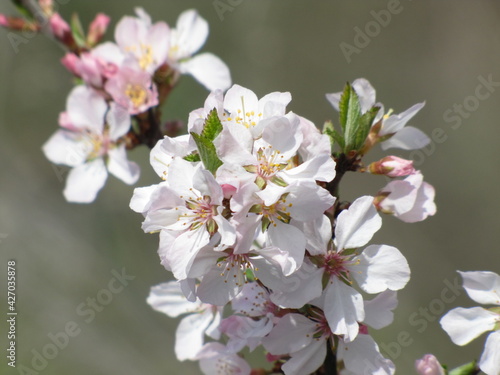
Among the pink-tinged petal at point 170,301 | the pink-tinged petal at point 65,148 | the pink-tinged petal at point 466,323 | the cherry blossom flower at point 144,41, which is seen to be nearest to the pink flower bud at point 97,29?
the cherry blossom flower at point 144,41

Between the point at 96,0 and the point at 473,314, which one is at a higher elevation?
the point at 473,314

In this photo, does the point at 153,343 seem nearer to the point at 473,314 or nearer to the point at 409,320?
the point at 409,320

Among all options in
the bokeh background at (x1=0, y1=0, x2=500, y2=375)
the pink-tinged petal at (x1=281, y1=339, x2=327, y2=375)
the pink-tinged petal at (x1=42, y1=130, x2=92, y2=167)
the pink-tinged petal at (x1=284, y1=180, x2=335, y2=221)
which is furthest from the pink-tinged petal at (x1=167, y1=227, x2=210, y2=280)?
the bokeh background at (x1=0, y1=0, x2=500, y2=375)

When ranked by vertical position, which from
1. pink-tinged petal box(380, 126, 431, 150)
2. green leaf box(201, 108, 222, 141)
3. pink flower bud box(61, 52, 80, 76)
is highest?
pink-tinged petal box(380, 126, 431, 150)

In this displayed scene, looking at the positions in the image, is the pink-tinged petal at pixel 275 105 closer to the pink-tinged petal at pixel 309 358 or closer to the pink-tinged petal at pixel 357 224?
the pink-tinged petal at pixel 357 224

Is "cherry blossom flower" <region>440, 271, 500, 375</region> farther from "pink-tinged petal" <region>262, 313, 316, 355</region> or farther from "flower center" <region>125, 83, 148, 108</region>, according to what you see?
"flower center" <region>125, 83, 148, 108</region>

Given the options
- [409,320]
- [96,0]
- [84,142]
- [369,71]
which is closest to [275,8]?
A: [369,71]

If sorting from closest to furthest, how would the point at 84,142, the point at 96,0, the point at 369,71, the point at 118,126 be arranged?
the point at 118,126
the point at 84,142
the point at 369,71
the point at 96,0
